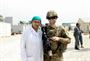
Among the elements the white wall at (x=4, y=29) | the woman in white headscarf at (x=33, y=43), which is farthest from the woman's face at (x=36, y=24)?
the white wall at (x=4, y=29)

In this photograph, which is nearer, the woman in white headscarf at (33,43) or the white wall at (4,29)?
the woman in white headscarf at (33,43)

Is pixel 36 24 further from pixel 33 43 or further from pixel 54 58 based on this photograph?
pixel 54 58

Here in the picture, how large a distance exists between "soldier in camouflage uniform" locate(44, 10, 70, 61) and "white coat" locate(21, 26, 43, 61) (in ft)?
0.42

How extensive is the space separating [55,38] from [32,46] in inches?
15.4

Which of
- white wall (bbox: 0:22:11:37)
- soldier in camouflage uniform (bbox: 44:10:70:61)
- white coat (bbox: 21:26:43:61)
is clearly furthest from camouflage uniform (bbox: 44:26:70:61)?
white wall (bbox: 0:22:11:37)

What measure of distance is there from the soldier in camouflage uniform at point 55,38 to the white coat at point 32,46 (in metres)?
0.13

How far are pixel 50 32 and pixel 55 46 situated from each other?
9.1 inches

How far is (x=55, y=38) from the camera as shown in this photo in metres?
5.12

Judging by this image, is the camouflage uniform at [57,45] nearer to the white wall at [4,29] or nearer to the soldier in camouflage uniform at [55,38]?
the soldier in camouflage uniform at [55,38]

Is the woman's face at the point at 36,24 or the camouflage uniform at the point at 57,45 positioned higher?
the woman's face at the point at 36,24

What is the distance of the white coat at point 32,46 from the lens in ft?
17.2

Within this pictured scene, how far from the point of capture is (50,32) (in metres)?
5.17

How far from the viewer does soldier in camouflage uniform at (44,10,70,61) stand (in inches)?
204

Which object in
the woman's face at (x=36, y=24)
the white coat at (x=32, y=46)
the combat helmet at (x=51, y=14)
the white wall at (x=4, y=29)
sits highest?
the combat helmet at (x=51, y=14)
